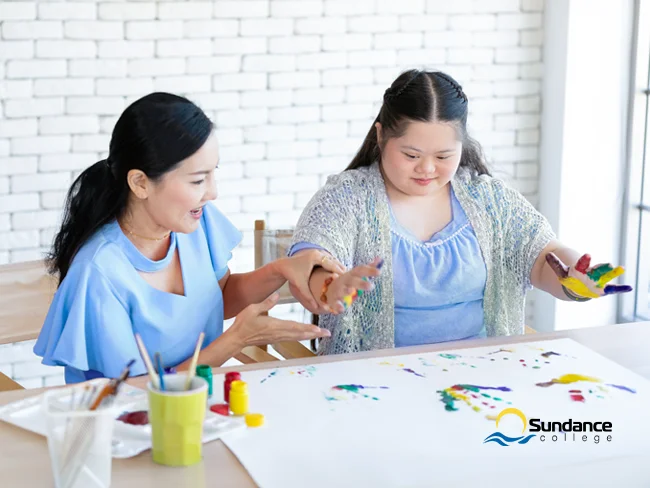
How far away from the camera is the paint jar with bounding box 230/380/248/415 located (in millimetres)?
1609

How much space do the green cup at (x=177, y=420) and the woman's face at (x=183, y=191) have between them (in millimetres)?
651

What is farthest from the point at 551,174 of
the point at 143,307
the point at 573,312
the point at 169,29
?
the point at 143,307

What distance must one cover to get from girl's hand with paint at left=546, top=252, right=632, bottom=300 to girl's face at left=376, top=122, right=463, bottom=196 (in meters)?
0.34

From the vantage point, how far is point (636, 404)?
169 cm

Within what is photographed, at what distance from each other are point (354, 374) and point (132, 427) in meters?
0.47

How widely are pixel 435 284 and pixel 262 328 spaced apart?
1.79 feet

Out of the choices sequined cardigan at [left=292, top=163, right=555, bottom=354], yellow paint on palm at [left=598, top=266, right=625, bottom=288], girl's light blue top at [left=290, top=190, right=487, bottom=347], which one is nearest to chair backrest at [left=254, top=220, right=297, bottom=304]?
sequined cardigan at [left=292, top=163, right=555, bottom=354]

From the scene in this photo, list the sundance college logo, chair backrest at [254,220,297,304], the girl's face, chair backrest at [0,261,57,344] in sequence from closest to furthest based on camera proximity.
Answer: the sundance college logo < the girl's face < chair backrest at [0,261,57,344] < chair backrest at [254,220,297,304]

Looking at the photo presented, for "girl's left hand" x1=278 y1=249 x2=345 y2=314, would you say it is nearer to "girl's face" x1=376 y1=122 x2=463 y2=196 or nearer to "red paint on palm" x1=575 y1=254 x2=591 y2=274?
"girl's face" x1=376 y1=122 x2=463 y2=196

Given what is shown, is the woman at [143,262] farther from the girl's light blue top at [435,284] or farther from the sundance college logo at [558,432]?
the sundance college logo at [558,432]

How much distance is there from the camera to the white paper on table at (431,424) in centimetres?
142

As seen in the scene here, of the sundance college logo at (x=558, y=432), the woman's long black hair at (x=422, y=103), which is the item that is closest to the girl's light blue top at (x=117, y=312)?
the woman's long black hair at (x=422, y=103)

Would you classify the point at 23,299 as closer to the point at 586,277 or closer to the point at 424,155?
the point at 424,155

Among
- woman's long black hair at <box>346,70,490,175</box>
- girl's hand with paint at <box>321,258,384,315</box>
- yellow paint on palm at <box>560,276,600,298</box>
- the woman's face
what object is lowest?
yellow paint on palm at <box>560,276,600,298</box>
